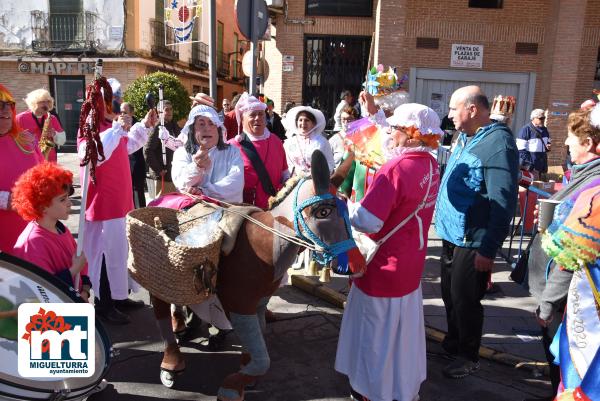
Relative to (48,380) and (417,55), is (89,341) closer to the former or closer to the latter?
(48,380)

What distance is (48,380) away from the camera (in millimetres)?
2430

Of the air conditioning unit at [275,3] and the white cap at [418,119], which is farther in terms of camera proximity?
the air conditioning unit at [275,3]

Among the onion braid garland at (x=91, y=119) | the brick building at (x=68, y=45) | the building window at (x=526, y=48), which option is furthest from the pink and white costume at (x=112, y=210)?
the brick building at (x=68, y=45)

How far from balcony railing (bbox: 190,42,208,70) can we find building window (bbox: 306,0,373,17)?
1377 centimetres

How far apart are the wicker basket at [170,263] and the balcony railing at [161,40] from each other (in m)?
19.9

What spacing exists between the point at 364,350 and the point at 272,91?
35.5ft

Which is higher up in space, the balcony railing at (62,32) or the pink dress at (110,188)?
the balcony railing at (62,32)

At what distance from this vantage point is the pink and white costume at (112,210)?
155 inches

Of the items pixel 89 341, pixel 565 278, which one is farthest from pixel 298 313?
pixel 565 278

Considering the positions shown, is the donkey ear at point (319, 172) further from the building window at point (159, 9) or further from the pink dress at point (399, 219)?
the building window at point (159, 9)

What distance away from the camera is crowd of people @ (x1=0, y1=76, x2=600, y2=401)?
2749 millimetres

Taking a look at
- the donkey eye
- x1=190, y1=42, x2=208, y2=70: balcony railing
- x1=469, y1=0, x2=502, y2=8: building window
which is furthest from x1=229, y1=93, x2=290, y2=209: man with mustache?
x1=190, y1=42, x2=208, y2=70: balcony railing

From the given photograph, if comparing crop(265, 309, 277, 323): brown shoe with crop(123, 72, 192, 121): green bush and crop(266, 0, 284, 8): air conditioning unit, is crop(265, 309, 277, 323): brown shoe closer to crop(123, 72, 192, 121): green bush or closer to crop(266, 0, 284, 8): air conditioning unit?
crop(123, 72, 192, 121): green bush

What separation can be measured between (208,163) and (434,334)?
2.48 meters
